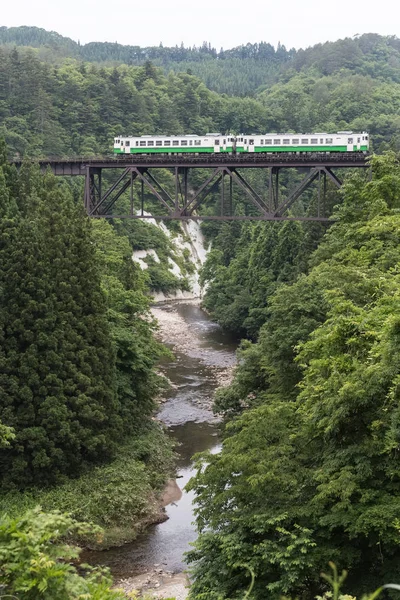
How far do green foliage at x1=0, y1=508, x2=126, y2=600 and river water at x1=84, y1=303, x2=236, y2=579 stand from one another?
12535 mm

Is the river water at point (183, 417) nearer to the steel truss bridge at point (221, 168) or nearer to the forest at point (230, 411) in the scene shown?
the forest at point (230, 411)

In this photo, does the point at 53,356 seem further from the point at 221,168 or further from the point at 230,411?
the point at 221,168

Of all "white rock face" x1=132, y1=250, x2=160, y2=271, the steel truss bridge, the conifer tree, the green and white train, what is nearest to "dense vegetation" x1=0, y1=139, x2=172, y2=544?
the conifer tree

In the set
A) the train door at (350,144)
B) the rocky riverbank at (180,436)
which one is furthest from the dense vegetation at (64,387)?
the train door at (350,144)

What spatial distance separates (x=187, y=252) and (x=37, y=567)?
95642 millimetres

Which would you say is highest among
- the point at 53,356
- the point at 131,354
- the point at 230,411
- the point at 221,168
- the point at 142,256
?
the point at 221,168

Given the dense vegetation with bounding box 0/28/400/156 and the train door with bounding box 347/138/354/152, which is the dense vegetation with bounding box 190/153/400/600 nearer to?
the train door with bounding box 347/138/354/152

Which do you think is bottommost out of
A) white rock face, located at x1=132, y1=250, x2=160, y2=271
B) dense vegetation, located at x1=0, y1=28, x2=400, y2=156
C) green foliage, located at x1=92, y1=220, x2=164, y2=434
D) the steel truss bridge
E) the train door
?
green foliage, located at x1=92, y1=220, x2=164, y2=434

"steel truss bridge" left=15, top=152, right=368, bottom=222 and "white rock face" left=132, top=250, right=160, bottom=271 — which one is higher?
"steel truss bridge" left=15, top=152, right=368, bottom=222

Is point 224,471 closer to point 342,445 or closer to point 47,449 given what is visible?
point 342,445

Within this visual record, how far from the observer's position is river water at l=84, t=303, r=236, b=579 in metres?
23.8

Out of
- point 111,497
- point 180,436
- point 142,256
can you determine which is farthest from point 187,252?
point 111,497

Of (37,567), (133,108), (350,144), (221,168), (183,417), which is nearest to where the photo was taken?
(37,567)

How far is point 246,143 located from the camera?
46.2m
